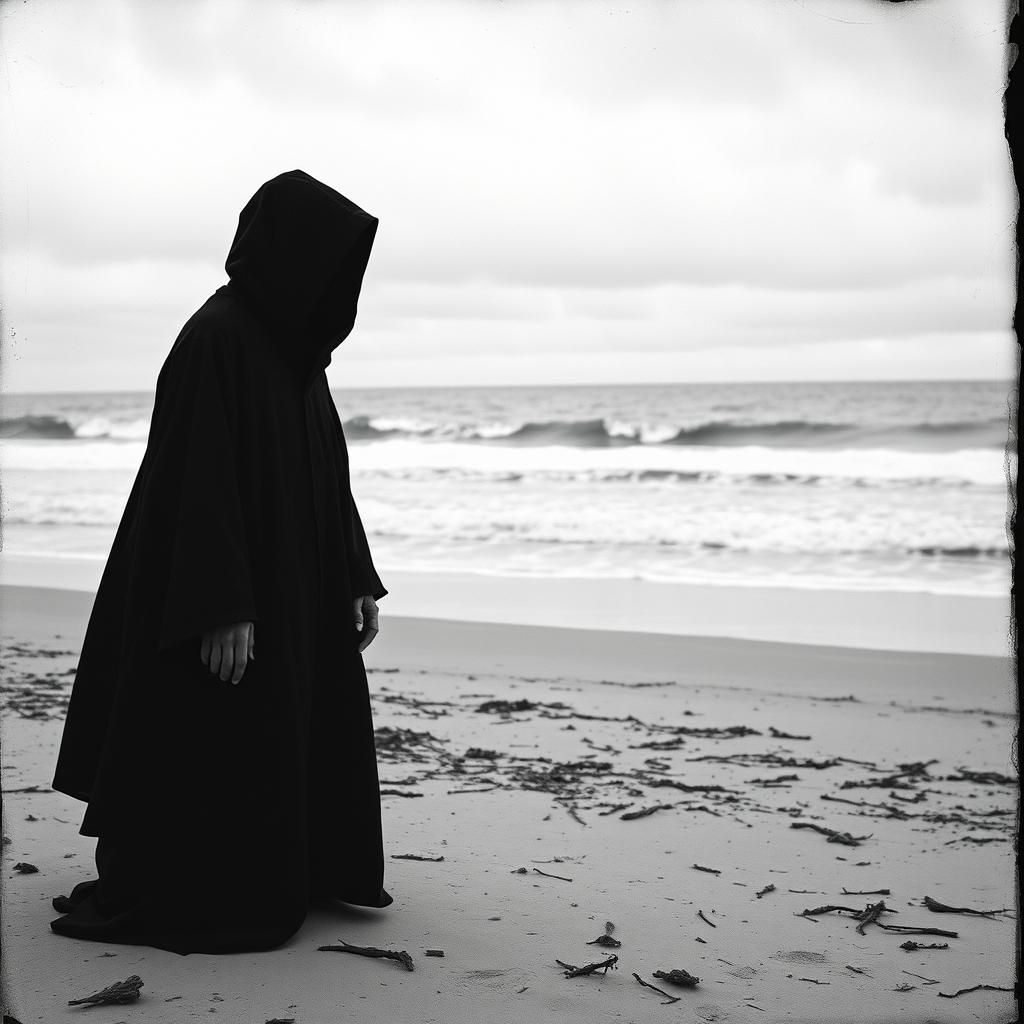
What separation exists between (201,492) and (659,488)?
17882 mm

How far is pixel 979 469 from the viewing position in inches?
831

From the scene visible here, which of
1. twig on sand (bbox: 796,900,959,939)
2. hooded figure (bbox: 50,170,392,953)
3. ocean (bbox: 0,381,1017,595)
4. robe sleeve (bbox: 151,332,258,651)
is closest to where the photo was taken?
robe sleeve (bbox: 151,332,258,651)

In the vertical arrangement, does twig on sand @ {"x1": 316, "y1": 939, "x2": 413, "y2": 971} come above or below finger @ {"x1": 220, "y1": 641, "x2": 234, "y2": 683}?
below

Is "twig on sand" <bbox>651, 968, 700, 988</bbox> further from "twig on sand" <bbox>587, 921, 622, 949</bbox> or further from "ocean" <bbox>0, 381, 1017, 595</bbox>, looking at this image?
"ocean" <bbox>0, 381, 1017, 595</bbox>

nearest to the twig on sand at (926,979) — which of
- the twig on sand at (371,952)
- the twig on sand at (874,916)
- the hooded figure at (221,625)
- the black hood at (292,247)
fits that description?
the twig on sand at (874,916)

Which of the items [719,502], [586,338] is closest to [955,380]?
[586,338]

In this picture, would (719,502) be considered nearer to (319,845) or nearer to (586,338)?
(319,845)

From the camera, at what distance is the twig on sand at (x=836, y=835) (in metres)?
4.04

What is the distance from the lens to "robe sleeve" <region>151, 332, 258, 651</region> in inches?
104

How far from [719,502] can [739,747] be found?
12.5m

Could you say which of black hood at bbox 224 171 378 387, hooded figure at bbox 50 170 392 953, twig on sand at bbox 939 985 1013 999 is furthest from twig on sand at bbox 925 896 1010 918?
black hood at bbox 224 171 378 387

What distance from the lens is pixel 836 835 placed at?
4.08 meters

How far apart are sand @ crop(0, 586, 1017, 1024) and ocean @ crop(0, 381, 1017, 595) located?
4.53ft

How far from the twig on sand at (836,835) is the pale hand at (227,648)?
2.41m
